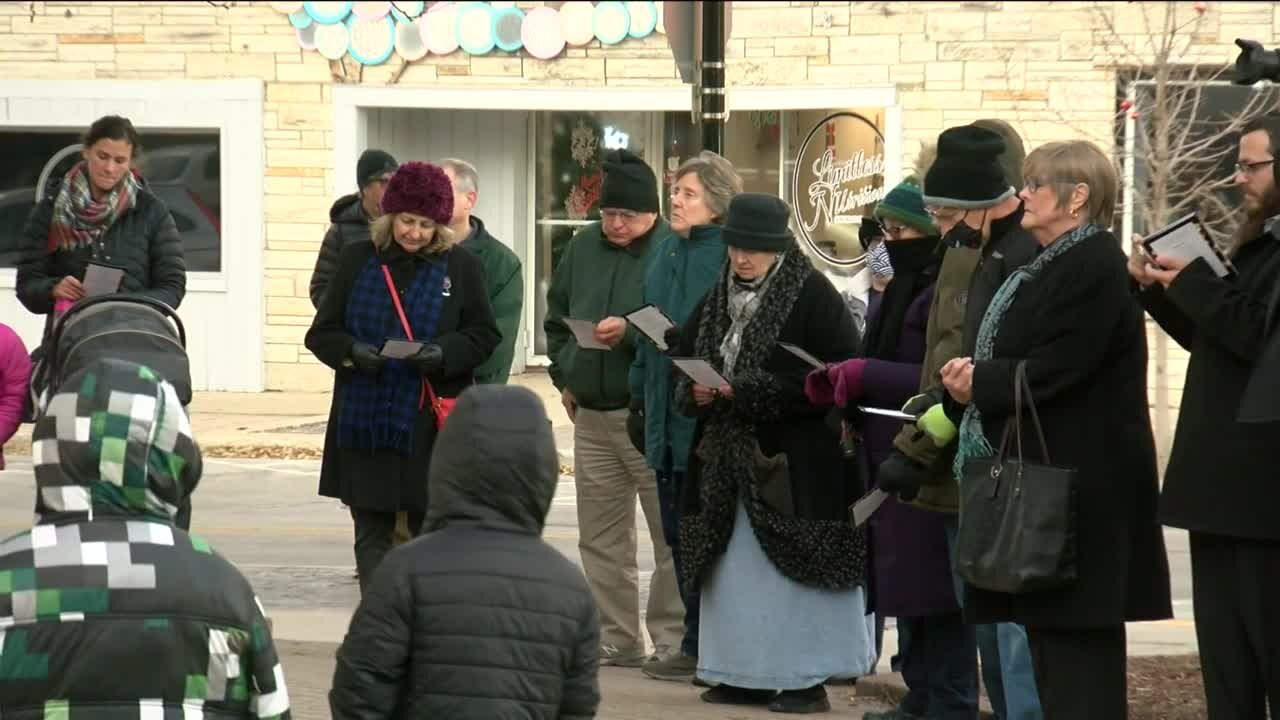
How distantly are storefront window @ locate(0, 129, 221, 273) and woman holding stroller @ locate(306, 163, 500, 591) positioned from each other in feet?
40.0

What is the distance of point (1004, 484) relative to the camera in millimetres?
5766

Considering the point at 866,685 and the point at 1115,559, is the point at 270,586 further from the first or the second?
the point at 1115,559

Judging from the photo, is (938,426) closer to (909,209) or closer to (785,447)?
(909,209)

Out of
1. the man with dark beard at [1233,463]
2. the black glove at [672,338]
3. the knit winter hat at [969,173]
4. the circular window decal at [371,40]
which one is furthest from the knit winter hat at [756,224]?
the circular window decal at [371,40]

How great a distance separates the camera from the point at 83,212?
29.2 ft

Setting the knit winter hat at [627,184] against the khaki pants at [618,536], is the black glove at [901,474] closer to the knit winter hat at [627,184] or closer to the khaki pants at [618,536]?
the khaki pants at [618,536]

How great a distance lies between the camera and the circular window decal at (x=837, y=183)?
19.6 meters

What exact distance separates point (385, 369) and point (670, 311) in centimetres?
116

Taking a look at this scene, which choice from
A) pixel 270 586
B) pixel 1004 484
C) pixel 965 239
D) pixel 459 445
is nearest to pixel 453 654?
pixel 459 445

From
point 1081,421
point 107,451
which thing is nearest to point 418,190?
point 1081,421

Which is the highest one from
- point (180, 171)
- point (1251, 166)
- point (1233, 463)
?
point (180, 171)

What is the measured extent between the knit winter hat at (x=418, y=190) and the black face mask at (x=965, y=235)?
231 centimetres

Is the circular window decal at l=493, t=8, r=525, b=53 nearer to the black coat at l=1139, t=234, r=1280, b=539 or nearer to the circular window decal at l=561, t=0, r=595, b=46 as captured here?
the circular window decal at l=561, t=0, r=595, b=46

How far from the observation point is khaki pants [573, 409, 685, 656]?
8.56 m
